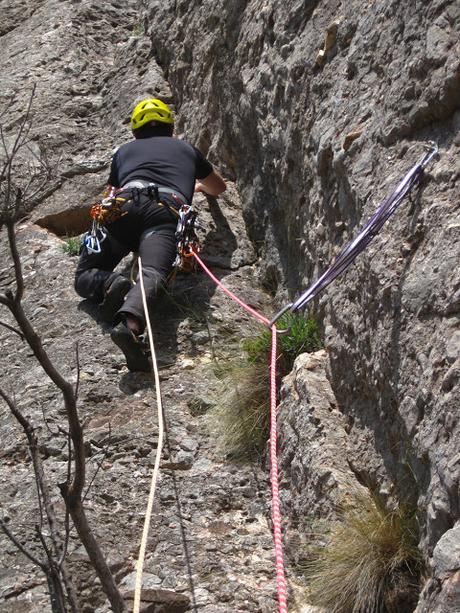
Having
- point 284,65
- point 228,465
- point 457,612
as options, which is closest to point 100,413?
point 228,465

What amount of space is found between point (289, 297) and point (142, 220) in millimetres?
1054

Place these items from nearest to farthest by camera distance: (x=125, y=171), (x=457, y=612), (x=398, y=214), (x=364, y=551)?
(x=457, y=612) < (x=364, y=551) < (x=398, y=214) < (x=125, y=171)

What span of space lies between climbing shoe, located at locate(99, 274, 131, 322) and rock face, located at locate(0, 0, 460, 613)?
0.19 meters

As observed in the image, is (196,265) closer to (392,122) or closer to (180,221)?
Result: (180,221)

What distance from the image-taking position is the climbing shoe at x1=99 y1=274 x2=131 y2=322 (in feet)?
19.1

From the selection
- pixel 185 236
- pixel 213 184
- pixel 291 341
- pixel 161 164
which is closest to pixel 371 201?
pixel 291 341

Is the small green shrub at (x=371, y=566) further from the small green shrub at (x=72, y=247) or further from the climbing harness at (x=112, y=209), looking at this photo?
the small green shrub at (x=72, y=247)

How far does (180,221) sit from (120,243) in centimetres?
43

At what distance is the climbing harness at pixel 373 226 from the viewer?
4.05m

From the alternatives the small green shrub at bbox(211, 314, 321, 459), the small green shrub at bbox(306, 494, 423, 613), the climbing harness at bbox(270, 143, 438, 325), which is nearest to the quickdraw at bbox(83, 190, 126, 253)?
the small green shrub at bbox(211, 314, 321, 459)

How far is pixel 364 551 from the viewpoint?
143 inches

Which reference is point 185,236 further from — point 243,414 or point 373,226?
point 373,226

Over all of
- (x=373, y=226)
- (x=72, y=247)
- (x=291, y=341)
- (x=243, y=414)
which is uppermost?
(x=72, y=247)

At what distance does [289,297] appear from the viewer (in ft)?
19.2
